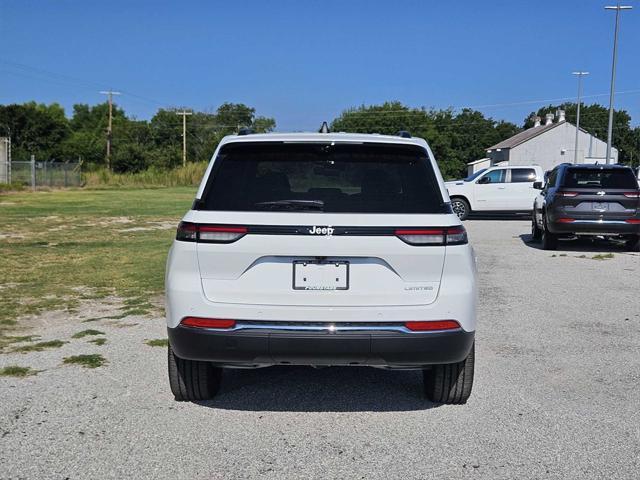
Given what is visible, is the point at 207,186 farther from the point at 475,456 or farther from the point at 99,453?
the point at 475,456

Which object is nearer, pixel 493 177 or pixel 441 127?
pixel 493 177

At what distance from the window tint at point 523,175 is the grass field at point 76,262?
37.6 feet

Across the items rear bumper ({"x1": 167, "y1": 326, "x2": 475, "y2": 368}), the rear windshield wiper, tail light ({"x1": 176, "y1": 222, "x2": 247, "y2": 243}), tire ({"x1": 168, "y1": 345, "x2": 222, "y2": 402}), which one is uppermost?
the rear windshield wiper

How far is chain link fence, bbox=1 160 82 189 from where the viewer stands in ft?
139

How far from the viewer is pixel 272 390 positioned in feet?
16.7

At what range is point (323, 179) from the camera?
172 inches

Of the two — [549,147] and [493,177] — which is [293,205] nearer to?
[493,177]

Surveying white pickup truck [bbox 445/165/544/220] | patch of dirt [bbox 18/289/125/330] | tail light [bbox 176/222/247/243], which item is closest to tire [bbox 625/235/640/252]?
white pickup truck [bbox 445/165/544/220]

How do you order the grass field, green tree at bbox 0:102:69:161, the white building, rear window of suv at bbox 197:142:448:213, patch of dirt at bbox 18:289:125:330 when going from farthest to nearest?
green tree at bbox 0:102:69:161
the white building
the grass field
patch of dirt at bbox 18:289:125:330
rear window of suv at bbox 197:142:448:213

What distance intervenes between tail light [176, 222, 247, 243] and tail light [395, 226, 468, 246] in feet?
2.96

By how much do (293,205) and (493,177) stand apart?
70.1 ft

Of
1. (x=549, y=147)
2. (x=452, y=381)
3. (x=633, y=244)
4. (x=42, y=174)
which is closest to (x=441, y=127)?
(x=549, y=147)

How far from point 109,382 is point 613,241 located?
1414cm

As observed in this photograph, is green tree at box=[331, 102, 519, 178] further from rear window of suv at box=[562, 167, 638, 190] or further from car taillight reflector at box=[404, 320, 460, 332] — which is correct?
car taillight reflector at box=[404, 320, 460, 332]
